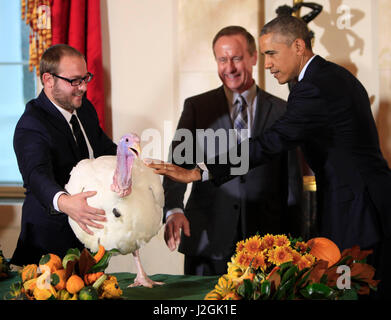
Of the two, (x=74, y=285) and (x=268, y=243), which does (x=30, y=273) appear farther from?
(x=268, y=243)

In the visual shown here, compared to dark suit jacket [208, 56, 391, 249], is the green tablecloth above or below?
below

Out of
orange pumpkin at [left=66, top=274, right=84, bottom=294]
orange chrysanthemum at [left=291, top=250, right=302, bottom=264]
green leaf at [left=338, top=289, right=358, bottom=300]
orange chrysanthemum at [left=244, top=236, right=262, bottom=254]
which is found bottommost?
green leaf at [left=338, top=289, right=358, bottom=300]

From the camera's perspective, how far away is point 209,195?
2689 mm

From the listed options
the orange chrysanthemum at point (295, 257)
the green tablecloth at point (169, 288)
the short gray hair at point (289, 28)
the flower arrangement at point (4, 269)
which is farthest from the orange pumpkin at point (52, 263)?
the short gray hair at point (289, 28)

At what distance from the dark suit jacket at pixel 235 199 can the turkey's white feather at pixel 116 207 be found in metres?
0.74

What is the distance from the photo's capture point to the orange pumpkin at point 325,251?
5.46 feet

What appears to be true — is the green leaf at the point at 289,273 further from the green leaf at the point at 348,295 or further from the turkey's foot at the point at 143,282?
the turkey's foot at the point at 143,282

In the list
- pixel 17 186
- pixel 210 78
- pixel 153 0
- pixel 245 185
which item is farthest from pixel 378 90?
pixel 17 186

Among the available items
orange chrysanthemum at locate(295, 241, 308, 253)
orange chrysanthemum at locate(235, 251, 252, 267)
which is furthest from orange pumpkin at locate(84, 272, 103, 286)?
orange chrysanthemum at locate(295, 241, 308, 253)

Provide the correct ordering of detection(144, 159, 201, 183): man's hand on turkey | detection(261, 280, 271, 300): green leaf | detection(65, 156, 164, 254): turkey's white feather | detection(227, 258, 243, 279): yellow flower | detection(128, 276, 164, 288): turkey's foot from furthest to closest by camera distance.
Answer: detection(144, 159, 201, 183): man's hand on turkey
detection(128, 276, 164, 288): turkey's foot
detection(65, 156, 164, 254): turkey's white feather
detection(227, 258, 243, 279): yellow flower
detection(261, 280, 271, 300): green leaf

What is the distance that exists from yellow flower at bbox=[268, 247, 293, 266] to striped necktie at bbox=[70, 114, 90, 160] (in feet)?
3.24

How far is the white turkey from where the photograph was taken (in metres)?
1.63

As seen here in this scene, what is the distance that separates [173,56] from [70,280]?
92.9 inches

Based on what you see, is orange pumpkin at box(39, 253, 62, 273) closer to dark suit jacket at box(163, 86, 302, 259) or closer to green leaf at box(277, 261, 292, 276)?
green leaf at box(277, 261, 292, 276)
